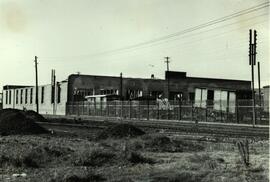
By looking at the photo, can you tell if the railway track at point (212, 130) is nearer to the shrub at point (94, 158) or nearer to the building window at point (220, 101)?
the building window at point (220, 101)

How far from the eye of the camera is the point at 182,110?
53.6 m

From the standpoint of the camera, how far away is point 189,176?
1051 centimetres

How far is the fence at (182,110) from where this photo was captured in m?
44.8

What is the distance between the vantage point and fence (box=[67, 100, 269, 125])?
44781mm

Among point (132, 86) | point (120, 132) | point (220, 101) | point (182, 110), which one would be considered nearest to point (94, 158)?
point (120, 132)

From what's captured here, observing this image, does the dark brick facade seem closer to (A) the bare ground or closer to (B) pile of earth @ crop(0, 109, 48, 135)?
(B) pile of earth @ crop(0, 109, 48, 135)

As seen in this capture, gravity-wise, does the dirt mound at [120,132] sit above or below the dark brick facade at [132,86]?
below

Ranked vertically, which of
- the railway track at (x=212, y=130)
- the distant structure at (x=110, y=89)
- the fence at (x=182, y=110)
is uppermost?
the distant structure at (x=110, y=89)

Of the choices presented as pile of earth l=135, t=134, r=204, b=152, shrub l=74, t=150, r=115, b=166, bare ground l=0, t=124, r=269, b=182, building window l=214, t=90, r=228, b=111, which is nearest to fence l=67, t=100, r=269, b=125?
building window l=214, t=90, r=228, b=111

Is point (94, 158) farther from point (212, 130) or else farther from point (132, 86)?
point (132, 86)

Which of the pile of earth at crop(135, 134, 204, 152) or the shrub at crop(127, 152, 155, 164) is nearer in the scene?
the shrub at crop(127, 152, 155, 164)

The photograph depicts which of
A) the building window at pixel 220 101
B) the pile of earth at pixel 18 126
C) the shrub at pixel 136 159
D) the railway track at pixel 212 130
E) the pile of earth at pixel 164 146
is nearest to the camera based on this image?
the shrub at pixel 136 159

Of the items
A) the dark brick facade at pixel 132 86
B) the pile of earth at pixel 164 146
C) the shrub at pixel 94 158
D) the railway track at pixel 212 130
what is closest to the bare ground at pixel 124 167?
the shrub at pixel 94 158

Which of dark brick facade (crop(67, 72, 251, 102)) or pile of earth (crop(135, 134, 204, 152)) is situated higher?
A: dark brick facade (crop(67, 72, 251, 102))
